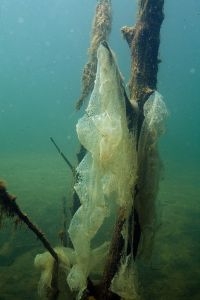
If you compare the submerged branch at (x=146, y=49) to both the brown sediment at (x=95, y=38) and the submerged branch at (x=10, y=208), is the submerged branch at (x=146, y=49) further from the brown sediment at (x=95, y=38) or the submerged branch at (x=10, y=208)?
the brown sediment at (x=95, y=38)

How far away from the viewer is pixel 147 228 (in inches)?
150

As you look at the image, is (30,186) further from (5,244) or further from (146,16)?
(146,16)

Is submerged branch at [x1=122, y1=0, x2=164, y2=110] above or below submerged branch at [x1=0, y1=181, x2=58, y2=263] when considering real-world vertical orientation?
above

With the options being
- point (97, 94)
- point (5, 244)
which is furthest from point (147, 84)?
point (5, 244)

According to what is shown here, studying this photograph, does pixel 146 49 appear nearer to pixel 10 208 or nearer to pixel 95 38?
pixel 10 208

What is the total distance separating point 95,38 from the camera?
21.5 feet

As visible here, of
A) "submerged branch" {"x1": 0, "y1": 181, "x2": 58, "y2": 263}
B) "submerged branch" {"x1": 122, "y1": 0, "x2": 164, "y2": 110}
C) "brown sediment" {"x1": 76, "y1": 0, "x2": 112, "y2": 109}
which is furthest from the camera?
"brown sediment" {"x1": 76, "y1": 0, "x2": 112, "y2": 109}

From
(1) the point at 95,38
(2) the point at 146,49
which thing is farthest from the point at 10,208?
(1) the point at 95,38

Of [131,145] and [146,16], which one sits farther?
[146,16]

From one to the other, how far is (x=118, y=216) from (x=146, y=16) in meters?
2.08

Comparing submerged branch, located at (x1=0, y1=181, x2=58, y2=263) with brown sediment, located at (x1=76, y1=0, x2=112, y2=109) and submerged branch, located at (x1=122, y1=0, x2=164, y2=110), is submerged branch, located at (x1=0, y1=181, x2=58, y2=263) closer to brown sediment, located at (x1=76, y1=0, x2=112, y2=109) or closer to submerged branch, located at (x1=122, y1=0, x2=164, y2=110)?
submerged branch, located at (x1=122, y1=0, x2=164, y2=110)

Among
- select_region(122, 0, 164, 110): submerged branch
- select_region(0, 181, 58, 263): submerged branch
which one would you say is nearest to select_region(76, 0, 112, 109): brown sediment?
select_region(122, 0, 164, 110): submerged branch

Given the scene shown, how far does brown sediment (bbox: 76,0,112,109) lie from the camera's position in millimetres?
6504

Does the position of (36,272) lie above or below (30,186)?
above
